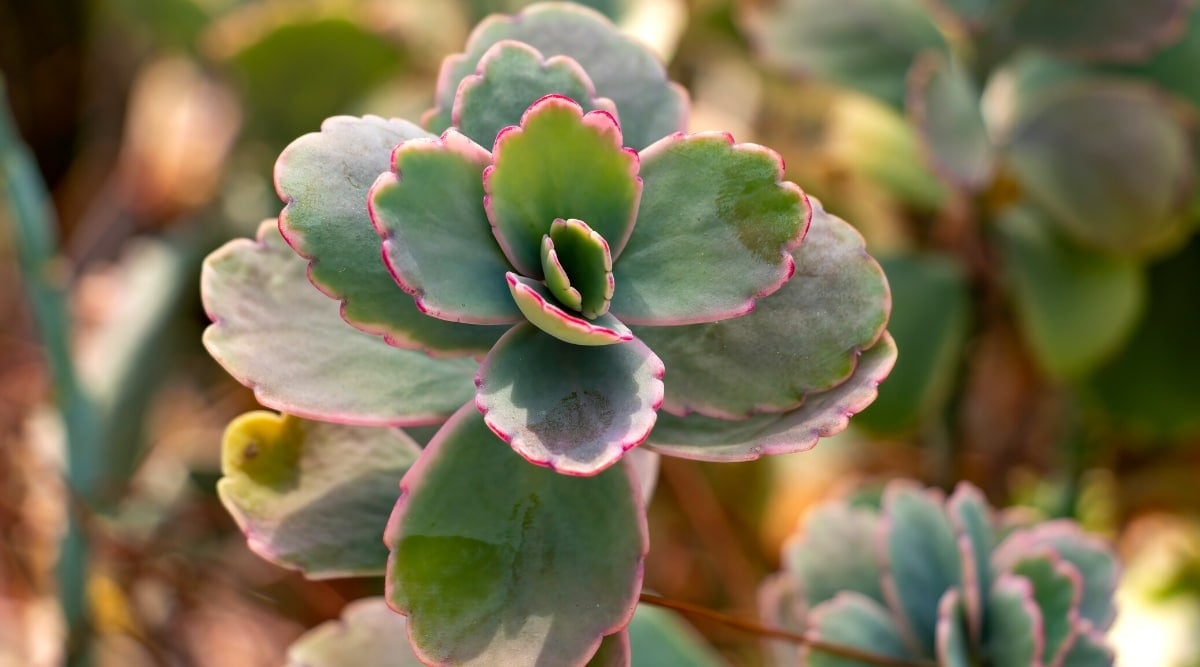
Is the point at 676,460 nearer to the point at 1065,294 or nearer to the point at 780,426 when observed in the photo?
the point at 1065,294

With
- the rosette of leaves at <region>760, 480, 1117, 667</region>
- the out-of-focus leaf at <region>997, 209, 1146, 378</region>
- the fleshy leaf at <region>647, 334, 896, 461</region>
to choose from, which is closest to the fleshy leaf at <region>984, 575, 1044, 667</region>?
the rosette of leaves at <region>760, 480, 1117, 667</region>

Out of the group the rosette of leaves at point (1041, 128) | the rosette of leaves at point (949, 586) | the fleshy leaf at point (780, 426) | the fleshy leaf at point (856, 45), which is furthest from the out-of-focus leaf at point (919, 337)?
the fleshy leaf at point (780, 426)

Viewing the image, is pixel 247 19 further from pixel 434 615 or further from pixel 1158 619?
pixel 1158 619

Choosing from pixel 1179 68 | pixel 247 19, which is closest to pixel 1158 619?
pixel 1179 68

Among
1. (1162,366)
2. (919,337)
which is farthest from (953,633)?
(1162,366)

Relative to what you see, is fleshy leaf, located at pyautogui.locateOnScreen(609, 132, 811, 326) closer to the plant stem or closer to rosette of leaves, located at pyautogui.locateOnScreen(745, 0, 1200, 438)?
the plant stem

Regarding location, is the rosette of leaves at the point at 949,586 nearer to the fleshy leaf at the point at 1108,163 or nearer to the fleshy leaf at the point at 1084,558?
the fleshy leaf at the point at 1084,558
